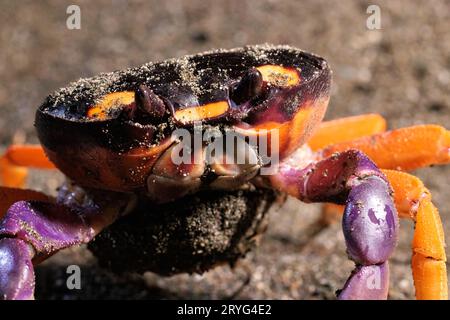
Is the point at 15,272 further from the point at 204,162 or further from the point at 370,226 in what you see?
the point at 370,226

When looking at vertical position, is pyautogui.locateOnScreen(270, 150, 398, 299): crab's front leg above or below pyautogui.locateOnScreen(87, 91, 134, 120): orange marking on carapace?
below

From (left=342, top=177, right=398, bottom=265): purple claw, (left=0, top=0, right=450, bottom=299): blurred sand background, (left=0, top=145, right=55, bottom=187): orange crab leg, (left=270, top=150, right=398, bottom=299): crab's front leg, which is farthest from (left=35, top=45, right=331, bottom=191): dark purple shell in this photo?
(left=0, top=0, right=450, bottom=299): blurred sand background

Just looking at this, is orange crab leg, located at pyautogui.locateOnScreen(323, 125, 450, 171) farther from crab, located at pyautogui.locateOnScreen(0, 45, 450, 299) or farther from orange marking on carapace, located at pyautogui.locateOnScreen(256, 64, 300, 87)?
orange marking on carapace, located at pyautogui.locateOnScreen(256, 64, 300, 87)

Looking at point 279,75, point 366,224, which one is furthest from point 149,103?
point 366,224

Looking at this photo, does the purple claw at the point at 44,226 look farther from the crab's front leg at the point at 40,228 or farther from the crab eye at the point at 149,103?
the crab eye at the point at 149,103

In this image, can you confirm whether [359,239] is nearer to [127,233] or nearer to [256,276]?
[127,233]

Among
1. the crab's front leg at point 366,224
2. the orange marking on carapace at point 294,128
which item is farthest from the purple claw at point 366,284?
the orange marking on carapace at point 294,128
